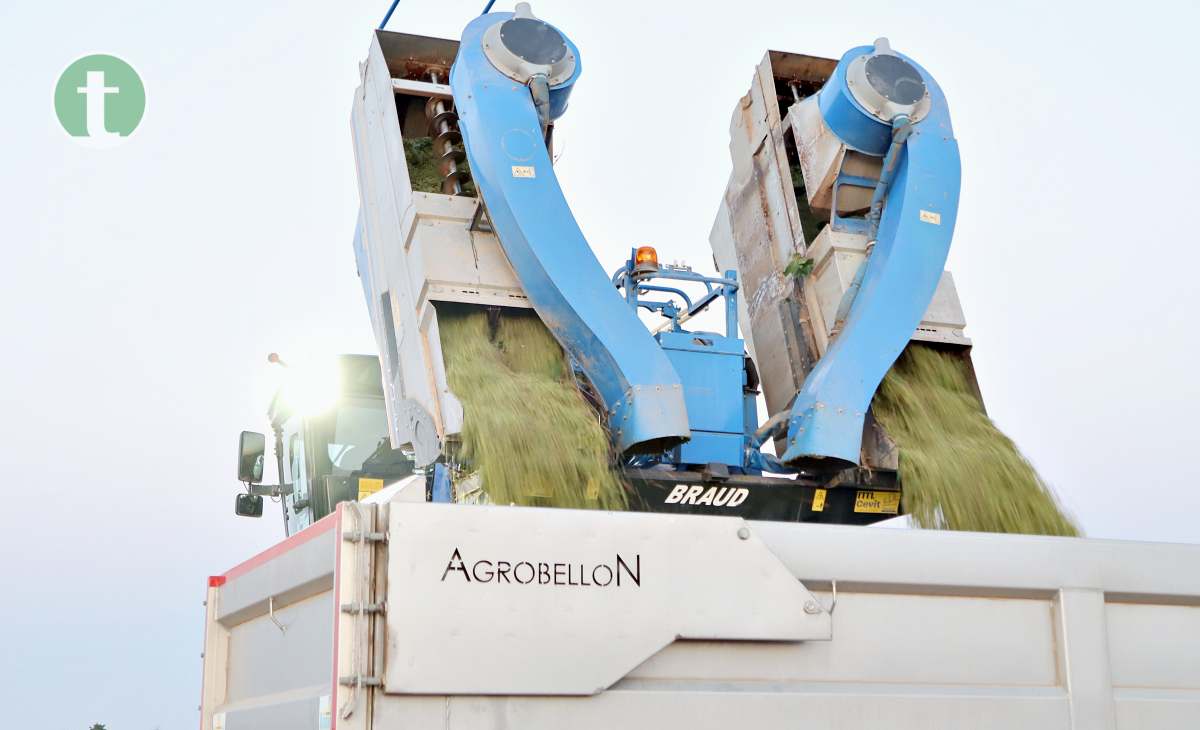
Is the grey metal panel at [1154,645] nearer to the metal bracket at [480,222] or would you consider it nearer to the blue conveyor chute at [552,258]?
the blue conveyor chute at [552,258]

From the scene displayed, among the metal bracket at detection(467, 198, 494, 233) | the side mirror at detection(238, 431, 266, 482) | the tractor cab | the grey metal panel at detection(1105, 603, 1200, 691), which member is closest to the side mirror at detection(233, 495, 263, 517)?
the tractor cab

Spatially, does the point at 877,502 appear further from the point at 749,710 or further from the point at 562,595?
the point at 562,595

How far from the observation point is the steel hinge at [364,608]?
7.43ft

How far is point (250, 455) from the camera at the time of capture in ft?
17.3

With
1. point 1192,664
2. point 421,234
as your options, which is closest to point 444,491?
point 421,234

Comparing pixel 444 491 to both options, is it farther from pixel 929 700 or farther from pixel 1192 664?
pixel 1192 664

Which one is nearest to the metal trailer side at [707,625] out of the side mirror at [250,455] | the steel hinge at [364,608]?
the steel hinge at [364,608]

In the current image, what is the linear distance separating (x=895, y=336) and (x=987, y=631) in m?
1.46

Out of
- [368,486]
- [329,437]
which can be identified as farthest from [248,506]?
[368,486]

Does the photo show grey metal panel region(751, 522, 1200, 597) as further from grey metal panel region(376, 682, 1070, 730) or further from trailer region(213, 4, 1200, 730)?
grey metal panel region(376, 682, 1070, 730)

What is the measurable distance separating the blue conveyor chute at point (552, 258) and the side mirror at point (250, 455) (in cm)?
189

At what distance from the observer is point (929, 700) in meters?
2.57

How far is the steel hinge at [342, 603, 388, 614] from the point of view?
7.43 feet

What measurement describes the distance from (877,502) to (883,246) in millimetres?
830
